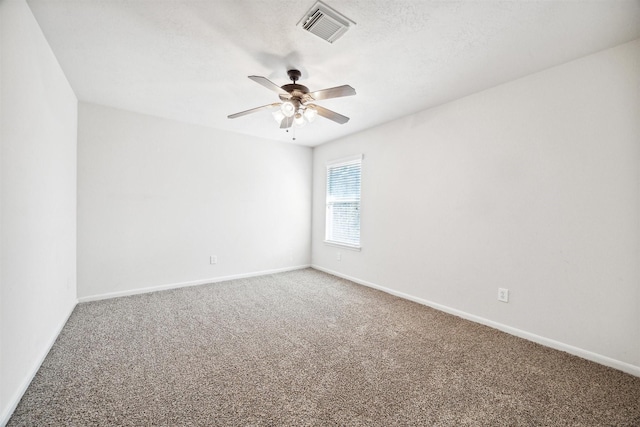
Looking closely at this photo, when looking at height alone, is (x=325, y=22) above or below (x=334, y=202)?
above

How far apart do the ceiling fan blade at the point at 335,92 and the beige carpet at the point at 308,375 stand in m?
2.06

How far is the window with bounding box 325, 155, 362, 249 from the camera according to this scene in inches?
169

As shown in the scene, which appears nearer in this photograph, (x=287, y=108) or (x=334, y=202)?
(x=287, y=108)

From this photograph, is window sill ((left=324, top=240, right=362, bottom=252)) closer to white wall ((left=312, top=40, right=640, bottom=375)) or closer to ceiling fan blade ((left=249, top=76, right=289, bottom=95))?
white wall ((left=312, top=40, right=640, bottom=375))

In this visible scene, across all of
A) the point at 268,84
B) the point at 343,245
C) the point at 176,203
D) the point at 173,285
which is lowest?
the point at 173,285

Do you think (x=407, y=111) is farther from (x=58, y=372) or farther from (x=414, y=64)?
(x=58, y=372)

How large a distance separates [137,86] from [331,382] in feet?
10.7

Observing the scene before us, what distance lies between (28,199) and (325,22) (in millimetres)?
2222

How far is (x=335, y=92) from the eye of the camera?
→ 2.14 meters

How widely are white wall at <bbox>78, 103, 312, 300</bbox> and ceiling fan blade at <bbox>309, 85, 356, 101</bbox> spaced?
2439mm

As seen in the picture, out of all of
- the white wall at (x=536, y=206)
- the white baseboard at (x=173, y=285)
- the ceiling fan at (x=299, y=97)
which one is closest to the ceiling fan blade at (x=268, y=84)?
the ceiling fan at (x=299, y=97)

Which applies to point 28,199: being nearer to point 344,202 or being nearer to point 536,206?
point 344,202

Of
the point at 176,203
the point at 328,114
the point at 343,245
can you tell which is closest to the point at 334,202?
the point at 343,245

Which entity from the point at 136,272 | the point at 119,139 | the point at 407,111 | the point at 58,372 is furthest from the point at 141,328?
the point at 407,111
